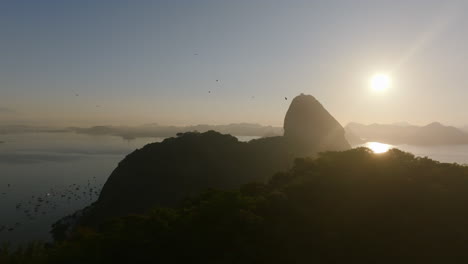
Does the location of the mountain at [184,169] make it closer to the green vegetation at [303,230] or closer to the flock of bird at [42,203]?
the flock of bird at [42,203]

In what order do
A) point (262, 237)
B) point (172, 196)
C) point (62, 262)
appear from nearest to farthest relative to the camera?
point (62, 262), point (262, 237), point (172, 196)

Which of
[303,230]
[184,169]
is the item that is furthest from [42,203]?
[303,230]

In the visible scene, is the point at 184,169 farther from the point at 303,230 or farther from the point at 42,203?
the point at 303,230

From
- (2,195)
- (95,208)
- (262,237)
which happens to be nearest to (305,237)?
(262,237)

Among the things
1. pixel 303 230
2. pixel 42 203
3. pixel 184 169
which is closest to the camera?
pixel 303 230

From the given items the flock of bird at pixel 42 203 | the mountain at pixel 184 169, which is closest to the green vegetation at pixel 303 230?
the mountain at pixel 184 169

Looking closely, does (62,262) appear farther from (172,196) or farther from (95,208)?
(95,208)
